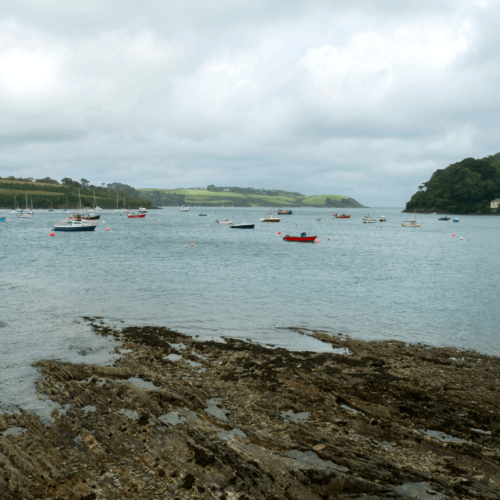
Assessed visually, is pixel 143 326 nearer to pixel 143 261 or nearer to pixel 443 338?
pixel 443 338

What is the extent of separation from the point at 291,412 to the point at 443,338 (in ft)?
40.8

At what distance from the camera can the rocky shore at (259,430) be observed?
8.60 meters

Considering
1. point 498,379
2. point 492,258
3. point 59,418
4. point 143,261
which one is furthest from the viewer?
point 492,258

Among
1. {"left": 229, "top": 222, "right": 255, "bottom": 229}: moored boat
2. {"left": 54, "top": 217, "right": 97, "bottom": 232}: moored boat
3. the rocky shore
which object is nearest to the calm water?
the rocky shore

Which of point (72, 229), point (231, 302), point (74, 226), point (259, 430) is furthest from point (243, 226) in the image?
point (259, 430)

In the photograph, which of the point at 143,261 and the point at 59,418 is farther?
the point at 143,261

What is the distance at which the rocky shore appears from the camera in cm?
860

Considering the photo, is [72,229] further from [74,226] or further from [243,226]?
[243,226]

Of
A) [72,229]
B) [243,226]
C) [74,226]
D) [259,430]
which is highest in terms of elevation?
[74,226]

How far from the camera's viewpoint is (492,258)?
5959 centimetres

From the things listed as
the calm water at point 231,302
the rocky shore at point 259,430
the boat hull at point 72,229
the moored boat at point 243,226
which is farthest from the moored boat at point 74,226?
the rocky shore at point 259,430

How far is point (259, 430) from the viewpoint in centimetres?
1086

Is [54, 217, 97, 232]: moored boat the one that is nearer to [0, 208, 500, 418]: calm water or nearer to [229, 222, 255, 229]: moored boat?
[229, 222, 255, 229]: moored boat

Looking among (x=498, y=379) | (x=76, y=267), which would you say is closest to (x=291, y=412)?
(x=498, y=379)
